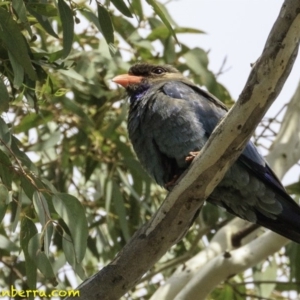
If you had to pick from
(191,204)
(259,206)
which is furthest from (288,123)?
(191,204)

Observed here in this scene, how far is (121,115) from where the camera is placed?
4566mm

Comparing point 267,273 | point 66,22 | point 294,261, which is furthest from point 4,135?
point 267,273

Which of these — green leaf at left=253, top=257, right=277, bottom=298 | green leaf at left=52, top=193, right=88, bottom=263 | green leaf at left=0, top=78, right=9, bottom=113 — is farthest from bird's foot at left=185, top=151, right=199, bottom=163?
green leaf at left=253, top=257, right=277, bottom=298

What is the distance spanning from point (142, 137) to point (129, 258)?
2.49 feet

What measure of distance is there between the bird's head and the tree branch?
1.15 m

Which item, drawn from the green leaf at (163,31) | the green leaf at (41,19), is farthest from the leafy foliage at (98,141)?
the green leaf at (41,19)

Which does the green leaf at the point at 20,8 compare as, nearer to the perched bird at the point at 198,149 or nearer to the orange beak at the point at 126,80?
the perched bird at the point at 198,149

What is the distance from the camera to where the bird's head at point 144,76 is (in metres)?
4.32

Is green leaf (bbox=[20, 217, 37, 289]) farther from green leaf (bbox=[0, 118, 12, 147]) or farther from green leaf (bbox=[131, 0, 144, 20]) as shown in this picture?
green leaf (bbox=[131, 0, 144, 20])

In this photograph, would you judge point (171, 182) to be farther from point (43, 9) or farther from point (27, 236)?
point (43, 9)

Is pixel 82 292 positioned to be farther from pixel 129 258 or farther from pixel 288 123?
pixel 288 123

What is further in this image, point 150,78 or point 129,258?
point 150,78

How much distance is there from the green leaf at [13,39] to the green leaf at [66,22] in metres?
0.18

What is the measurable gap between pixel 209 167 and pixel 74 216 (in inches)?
21.0
